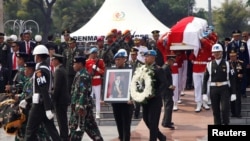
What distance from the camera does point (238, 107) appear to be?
52.2ft

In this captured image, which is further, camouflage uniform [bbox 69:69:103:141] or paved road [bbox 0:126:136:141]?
paved road [bbox 0:126:136:141]

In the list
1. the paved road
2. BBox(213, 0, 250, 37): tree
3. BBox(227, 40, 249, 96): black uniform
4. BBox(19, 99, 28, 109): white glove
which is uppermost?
BBox(213, 0, 250, 37): tree

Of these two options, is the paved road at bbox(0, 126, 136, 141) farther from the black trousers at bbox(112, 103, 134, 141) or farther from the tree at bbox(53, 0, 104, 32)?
the tree at bbox(53, 0, 104, 32)

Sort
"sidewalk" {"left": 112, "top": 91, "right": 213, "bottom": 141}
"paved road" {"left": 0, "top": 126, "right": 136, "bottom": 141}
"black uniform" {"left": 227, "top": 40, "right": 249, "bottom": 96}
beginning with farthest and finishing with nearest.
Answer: "black uniform" {"left": 227, "top": 40, "right": 249, "bottom": 96}
"paved road" {"left": 0, "top": 126, "right": 136, "bottom": 141}
"sidewalk" {"left": 112, "top": 91, "right": 213, "bottom": 141}

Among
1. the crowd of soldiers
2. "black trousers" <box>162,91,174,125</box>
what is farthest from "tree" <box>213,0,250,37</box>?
"black trousers" <box>162,91,174,125</box>

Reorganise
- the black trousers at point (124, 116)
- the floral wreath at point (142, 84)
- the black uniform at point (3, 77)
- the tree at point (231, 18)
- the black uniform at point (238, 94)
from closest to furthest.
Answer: the floral wreath at point (142, 84) → the black trousers at point (124, 116) → the black uniform at point (238, 94) → the black uniform at point (3, 77) → the tree at point (231, 18)

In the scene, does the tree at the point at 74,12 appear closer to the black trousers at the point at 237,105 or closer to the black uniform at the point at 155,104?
the black trousers at the point at 237,105

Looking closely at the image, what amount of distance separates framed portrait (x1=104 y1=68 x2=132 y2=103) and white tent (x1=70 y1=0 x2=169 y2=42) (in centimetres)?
1415

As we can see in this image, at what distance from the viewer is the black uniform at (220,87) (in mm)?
13531

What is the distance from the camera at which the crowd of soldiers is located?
1097 cm

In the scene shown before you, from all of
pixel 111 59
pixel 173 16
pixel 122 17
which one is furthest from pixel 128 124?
pixel 173 16

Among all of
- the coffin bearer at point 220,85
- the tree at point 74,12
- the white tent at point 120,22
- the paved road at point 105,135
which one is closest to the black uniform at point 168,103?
the coffin bearer at point 220,85

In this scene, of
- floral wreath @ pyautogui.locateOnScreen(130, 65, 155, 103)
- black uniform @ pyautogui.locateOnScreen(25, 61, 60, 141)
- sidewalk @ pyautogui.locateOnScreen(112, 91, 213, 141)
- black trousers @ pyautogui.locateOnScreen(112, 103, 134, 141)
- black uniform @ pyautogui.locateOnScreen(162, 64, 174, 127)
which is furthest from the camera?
black uniform @ pyautogui.locateOnScreen(162, 64, 174, 127)

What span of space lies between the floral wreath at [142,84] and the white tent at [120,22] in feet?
47.7
